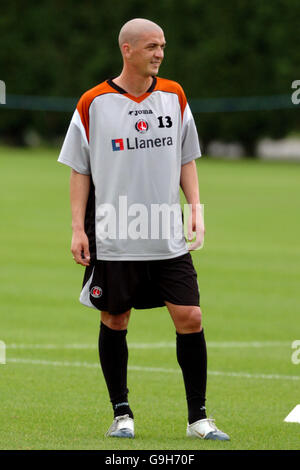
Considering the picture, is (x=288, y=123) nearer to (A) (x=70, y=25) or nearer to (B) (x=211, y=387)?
(A) (x=70, y=25)

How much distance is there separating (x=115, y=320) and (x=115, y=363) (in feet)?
0.89

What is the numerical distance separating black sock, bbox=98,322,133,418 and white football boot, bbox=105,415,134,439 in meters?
0.06

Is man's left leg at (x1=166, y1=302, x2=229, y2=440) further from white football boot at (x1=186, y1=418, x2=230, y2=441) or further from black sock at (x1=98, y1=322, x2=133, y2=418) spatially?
black sock at (x1=98, y1=322, x2=133, y2=418)

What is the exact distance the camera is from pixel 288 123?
222 ft

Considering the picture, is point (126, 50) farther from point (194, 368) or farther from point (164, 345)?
point (164, 345)

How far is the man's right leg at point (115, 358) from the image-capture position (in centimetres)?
670

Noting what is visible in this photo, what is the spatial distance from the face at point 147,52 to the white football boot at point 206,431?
79.7 inches

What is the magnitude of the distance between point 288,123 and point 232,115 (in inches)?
134

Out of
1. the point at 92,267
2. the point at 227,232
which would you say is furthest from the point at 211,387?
the point at 227,232

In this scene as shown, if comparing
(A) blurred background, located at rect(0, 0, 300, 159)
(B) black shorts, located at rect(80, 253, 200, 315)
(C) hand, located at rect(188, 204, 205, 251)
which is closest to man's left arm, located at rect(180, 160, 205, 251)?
(C) hand, located at rect(188, 204, 205, 251)

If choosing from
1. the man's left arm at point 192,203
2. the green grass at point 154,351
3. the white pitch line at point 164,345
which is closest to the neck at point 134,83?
the man's left arm at point 192,203

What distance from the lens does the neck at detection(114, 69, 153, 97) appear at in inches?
255

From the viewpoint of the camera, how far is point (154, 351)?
418 inches

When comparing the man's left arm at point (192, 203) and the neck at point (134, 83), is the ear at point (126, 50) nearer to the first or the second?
the neck at point (134, 83)
